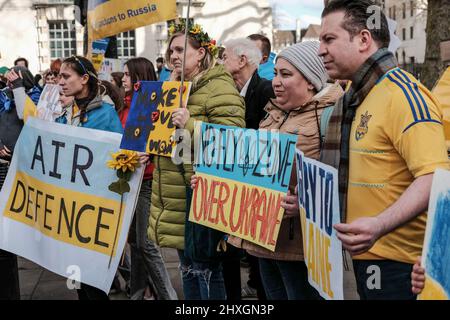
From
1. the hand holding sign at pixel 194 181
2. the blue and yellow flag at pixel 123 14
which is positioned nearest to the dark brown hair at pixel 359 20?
the hand holding sign at pixel 194 181

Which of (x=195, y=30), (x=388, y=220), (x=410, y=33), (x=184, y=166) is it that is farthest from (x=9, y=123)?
(x=410, y=33)

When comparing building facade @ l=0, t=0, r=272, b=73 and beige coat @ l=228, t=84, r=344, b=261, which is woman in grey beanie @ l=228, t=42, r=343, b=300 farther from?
building facade @ l=0, t=0, r=272, b=73

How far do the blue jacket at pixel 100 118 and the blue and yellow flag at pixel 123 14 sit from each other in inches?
48.9

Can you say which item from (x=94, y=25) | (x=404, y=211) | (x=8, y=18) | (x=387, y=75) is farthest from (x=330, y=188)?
(x=8, y=18)

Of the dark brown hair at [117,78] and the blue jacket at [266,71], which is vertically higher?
the blue jacket at [266,71]

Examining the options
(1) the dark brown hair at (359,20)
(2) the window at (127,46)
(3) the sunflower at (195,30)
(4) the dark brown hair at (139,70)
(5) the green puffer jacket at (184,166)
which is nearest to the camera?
(1) the dark brown hair at (359,20)

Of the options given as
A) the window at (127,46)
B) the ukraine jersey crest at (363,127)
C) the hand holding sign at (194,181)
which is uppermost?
the window at (127,46)

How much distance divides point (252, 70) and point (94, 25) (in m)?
1.90

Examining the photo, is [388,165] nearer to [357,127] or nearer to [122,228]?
[357,127]

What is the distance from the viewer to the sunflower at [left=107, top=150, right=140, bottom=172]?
3602 mm

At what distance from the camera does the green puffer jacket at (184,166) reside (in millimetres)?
3518

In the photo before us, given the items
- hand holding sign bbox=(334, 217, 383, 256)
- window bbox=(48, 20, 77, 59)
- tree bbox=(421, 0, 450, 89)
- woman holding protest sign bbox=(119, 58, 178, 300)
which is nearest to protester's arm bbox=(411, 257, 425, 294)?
hand holding sign bbox=(334, 217, 383, 256)

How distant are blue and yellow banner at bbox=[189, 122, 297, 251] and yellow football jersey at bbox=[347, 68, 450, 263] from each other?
1.78 feet

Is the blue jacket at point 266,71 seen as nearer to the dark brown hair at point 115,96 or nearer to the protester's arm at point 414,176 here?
the dark brown hair at point 115,96
